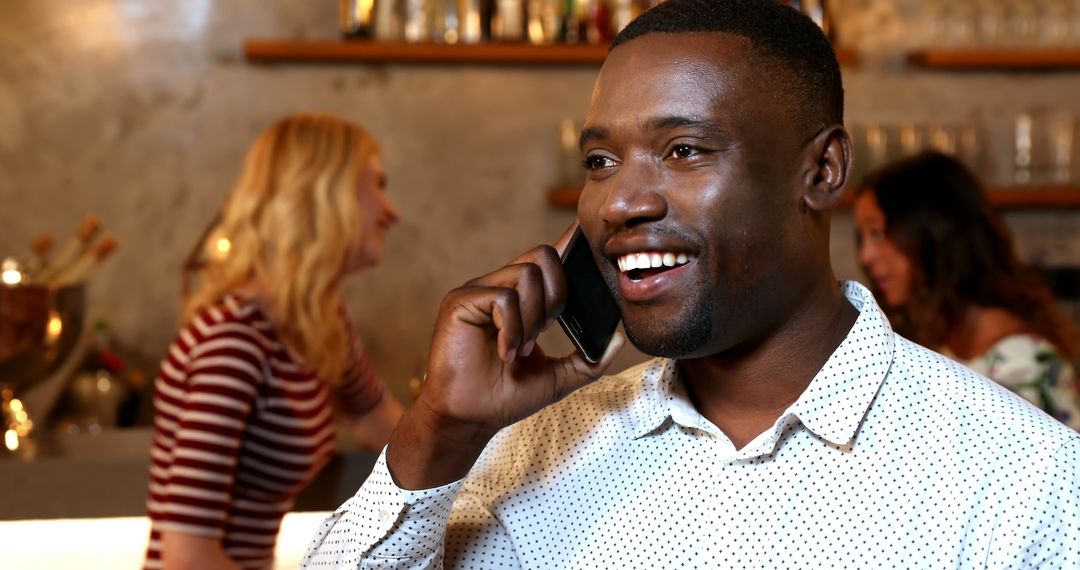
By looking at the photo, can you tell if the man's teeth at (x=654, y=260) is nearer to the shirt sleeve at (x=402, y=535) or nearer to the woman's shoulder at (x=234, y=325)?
the shirt sleeve at (x=402, y=535)

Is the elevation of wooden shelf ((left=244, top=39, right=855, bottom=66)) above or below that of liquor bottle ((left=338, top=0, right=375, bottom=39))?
below

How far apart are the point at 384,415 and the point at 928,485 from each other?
63.1 inches

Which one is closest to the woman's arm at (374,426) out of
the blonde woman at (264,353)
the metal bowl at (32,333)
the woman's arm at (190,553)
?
the blonde woman at (264,353)

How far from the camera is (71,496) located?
2389 mm

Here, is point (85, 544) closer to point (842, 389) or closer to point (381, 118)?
point (842, 389)

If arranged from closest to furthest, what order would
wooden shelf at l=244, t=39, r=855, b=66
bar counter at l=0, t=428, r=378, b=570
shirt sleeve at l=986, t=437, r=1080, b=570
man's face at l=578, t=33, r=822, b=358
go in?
1. shirt sleeve at l=986, t=437, r=1080, b=570
2. man's face at l=578, t=33, r=822, b=358
3. bar counter at l=0, t=428, r=378, b=570
4. wooden shelf at l=244, t=39, r=855, b=66

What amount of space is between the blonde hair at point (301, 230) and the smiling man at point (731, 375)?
2.79 feet

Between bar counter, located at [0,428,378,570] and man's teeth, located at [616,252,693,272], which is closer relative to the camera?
man's teeth, located at [616,252,693,272]

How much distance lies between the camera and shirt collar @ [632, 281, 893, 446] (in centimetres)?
112

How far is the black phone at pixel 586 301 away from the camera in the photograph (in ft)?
4.16

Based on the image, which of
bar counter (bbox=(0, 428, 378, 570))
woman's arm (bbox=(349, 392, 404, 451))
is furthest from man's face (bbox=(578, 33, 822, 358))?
woman's arm (bbox=(349, 392, 404, 451))

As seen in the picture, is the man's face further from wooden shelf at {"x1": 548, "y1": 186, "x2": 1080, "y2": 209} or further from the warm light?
wooden shelf at {"x1": 548, "y1": 186, "x2": 1080, "y2": 209}

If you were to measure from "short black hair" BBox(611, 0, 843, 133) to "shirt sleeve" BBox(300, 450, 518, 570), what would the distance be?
481 mm

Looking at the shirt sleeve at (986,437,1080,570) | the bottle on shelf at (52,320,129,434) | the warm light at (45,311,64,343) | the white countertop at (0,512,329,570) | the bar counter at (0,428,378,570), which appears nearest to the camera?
the shirt sleeve at (986,437,1080,570)
